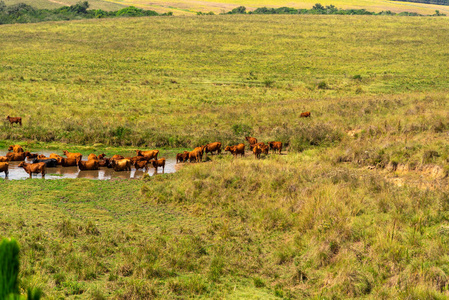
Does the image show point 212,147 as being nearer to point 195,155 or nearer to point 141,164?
point 195,155

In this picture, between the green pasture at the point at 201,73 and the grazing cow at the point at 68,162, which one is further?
the green pasture at the point at 201,73

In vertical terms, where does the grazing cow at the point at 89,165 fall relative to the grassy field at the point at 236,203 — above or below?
below

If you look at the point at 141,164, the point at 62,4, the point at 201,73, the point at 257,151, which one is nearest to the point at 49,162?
the point at 141,164

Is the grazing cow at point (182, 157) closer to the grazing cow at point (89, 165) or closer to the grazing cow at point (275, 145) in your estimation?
the grazing cow at point (89, 165)

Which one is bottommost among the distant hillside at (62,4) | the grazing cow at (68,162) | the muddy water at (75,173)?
the muddy water at (75,173)

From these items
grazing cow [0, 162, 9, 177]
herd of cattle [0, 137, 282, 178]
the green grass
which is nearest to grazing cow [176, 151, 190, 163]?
herd of cattle [0, 137, 282, 178]

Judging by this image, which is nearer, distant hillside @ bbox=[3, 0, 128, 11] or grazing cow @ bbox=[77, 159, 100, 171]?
grazing cow @ bbox=[77, 159, 100, 171]

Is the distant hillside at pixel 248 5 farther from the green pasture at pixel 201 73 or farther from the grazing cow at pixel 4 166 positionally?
the grazing cow at pixel 4 166

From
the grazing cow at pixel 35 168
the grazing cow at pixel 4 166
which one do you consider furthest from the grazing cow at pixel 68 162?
the grazing cow at pixel 4 166

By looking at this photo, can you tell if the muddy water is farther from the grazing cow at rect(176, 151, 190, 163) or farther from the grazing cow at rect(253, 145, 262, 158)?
the grazing cow at rect(253, 145, 262, 158)

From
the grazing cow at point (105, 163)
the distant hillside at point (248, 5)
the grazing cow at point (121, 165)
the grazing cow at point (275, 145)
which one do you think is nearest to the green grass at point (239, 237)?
the grazing cow at point (121, 165)

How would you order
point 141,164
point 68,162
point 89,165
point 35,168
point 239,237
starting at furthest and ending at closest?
1. point 68,162
2. point 141,164
3. point 89,165
4. point 35,168
5. point 239,237

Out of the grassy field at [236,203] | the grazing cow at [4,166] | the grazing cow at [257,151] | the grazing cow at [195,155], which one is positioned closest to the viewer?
the grassy field at [236,203]

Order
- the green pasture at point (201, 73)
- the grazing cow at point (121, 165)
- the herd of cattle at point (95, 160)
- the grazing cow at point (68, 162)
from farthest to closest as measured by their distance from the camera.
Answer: the green pasture at point (201, 73) < the grazing cow at point (68, 162) < the grazing cow at point (121, 165) < the herd of cattle at point (95, 160)
